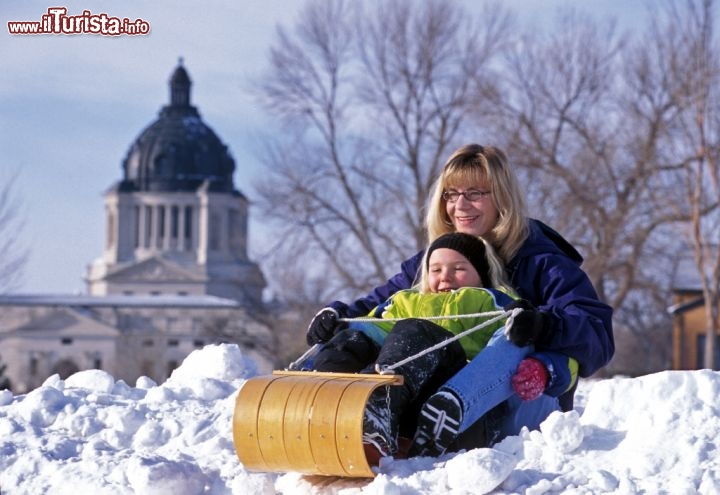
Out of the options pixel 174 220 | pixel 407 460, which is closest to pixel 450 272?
pixel 407 460

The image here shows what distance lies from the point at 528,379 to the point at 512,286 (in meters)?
0.62

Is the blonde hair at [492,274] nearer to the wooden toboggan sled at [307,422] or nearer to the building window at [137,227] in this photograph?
the wooden toboggan sled at [307,422]

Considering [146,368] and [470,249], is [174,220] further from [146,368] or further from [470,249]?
[470,249]

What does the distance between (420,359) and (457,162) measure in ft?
4.09

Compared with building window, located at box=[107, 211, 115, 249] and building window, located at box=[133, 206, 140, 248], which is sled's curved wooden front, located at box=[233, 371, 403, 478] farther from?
building window, located at box=[107, 211, 115, 249]

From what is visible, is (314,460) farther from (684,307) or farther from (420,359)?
(684,307)

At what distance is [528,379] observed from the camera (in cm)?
466

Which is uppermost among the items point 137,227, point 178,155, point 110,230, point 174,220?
point 178,155

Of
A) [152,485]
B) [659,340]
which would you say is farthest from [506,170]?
[659,340]

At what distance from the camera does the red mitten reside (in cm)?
465

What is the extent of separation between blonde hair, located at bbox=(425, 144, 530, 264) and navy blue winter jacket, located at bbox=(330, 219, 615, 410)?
0.19 feet

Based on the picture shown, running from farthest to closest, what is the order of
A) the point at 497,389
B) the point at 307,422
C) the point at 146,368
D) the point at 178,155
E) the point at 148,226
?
the point at 178,155 → the point at 148,226 → the point at 146,368 → the point at 497,389 → the point at 307,422

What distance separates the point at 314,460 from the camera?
4297 millimetres

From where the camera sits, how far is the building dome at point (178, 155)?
3693 inches
